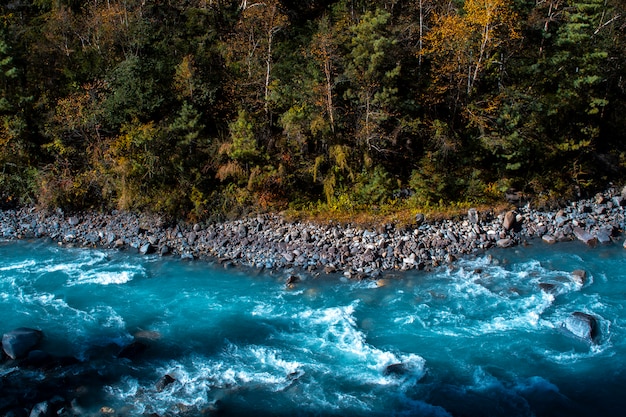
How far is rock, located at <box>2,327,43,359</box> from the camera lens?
51.6ft

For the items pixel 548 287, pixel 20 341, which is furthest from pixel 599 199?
pixel 20 341

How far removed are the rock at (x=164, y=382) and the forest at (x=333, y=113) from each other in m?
11.5

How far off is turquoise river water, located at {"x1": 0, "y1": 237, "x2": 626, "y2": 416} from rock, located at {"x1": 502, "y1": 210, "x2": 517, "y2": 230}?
1.41 metres

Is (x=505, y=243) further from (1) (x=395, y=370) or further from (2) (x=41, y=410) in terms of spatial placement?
(2) (x=41, y=410)

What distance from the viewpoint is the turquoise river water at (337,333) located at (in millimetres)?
13766

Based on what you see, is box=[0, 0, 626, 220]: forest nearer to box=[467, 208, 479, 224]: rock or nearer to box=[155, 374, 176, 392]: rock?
box=[467, 208, 479, 224]: rock

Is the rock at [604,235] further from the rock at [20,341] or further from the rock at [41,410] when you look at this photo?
the rock at [20,341]

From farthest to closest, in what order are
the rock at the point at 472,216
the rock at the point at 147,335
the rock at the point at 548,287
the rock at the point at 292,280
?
the rock at the point at 472,216 < the rock at the point at 292,280 < the rock at the point at 548,287 < the rock at the point at 147,335

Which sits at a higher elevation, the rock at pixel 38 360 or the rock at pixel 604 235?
the rock at pixel 604 235

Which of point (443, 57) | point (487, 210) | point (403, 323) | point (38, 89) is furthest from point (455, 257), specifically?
point (38, 89)

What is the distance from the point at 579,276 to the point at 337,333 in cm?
1042

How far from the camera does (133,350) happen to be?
16.0m

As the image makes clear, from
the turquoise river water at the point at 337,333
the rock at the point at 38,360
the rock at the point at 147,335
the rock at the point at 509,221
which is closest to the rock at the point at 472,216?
the rock at the point at 509,221

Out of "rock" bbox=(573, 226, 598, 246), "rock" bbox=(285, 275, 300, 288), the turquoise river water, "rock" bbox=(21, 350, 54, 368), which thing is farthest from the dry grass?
"rock" bbox=(21, 350, 54, 368)
